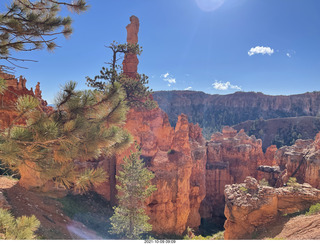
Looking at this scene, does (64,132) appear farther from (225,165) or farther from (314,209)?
(225,165)

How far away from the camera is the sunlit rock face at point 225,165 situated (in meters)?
28.9

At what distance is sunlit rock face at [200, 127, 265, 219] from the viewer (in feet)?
94.7

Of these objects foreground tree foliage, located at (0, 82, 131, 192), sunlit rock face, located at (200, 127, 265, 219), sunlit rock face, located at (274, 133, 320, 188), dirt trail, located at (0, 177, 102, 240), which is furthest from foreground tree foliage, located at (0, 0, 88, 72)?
sunlit rock face, located at (200, 127, 265, 219)

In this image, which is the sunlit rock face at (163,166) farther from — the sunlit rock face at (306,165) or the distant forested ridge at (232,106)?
the distant forested ridge at (232,106)

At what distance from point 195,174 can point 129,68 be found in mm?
13611

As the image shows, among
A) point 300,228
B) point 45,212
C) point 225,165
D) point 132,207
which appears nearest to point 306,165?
point 225,165

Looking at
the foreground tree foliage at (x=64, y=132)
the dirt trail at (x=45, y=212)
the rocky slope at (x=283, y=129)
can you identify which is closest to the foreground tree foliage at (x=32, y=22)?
the foreground tree foliage at (x=64, y=132)

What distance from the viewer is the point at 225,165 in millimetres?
31047

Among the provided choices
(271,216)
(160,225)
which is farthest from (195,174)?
(271,216)

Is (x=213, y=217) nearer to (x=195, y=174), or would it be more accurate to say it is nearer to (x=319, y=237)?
(x=195, y=174)

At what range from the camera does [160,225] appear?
1444cm

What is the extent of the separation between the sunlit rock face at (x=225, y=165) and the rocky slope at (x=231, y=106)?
58.3 m

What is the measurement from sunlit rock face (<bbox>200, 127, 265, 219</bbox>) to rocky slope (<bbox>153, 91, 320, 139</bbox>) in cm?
5825

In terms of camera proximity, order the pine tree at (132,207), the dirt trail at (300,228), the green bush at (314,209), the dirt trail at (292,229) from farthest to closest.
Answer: the pine tree at (132,207) → the green bush at (314,209) → the dirt trail at (292,229) → the dirt trail at (300,228)
